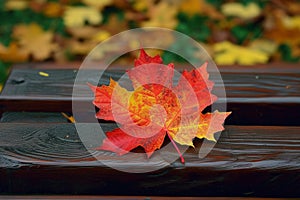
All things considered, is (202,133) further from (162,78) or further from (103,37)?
(103,37)

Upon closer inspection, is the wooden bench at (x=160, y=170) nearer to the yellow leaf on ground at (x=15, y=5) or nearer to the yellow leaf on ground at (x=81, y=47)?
the yellow leaf on ground at (x=81, y=47)

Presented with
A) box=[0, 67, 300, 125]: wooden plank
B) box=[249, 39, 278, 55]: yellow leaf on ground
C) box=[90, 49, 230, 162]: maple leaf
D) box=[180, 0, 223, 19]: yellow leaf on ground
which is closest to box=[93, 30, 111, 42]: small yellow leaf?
box=[180, 0, 223, 19]: yellow leaf on ground

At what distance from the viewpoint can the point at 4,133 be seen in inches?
55.4

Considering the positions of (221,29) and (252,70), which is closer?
(252,70)

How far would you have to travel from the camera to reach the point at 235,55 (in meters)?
2.55

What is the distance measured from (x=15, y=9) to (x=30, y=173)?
1.68m

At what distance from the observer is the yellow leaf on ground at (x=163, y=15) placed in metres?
2.73

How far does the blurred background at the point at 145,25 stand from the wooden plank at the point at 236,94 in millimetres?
888

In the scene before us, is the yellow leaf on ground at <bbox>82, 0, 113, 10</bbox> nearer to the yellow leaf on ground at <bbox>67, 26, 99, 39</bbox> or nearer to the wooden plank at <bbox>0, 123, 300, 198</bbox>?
the yellow leaf on ground at <bbox>67, 26, 99, 39</bbox>

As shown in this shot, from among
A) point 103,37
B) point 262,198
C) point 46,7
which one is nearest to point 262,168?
point 262,198

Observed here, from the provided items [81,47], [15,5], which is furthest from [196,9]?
[15,5]

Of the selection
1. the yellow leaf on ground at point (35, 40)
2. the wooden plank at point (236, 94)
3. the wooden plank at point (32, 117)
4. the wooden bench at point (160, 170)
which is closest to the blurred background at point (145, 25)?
the yellow leaf on ground at point (35, 40)

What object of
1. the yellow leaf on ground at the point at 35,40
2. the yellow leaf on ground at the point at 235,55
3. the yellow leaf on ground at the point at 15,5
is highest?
the yellow leaf on ground at the point at 15,5

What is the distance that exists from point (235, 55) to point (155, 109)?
128 centimetres
